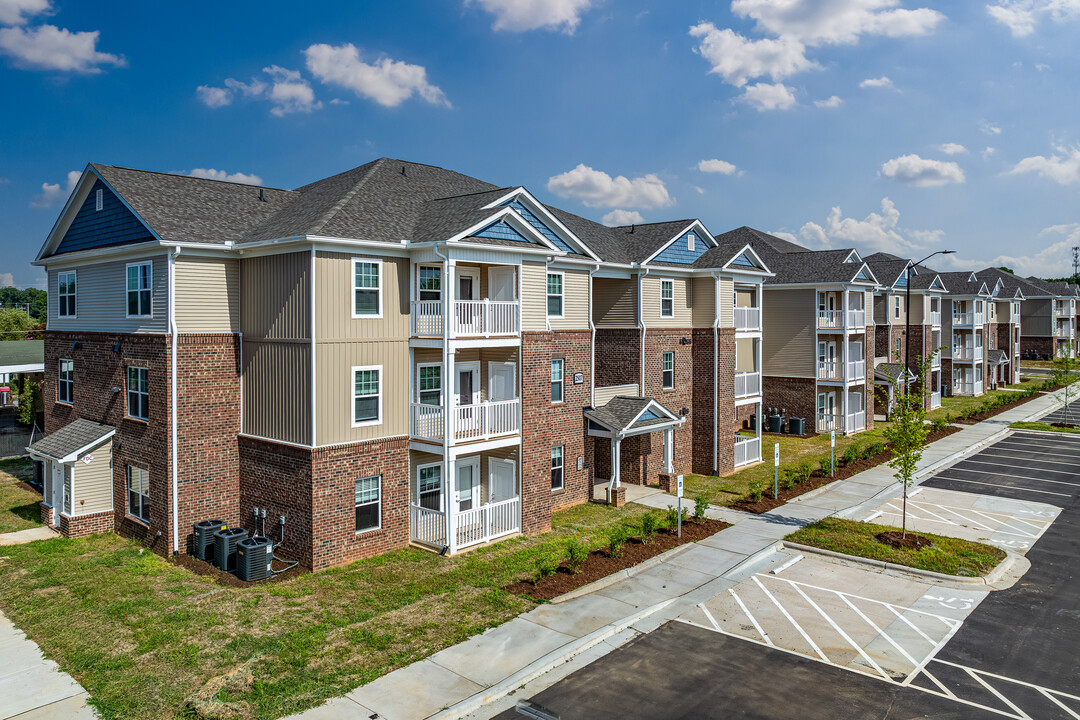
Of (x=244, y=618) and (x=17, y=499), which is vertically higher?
(x=17, y=499)

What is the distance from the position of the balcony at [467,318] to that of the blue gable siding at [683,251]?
29.1 ft

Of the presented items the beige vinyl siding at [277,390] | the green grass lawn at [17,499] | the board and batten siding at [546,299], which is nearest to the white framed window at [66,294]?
the green grass lawn at [17,499]

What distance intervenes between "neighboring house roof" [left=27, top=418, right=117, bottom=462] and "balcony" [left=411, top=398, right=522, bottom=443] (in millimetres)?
9111

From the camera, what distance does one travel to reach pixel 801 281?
115 ft

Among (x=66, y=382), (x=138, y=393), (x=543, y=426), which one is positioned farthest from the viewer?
(x=66, y=382)

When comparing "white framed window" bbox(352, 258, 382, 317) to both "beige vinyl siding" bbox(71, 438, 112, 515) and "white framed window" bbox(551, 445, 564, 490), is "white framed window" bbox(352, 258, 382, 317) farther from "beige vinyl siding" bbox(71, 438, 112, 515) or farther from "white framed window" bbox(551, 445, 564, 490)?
"beige vinyl siding" bbox(71, 438, 112, 515)

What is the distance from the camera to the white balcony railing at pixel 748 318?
28703mm

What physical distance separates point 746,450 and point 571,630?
1756cm

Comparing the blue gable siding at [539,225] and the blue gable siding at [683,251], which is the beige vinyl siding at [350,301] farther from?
the blue gable siding at [683,251]

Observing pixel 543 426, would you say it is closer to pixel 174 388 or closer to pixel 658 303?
pixel 658 303

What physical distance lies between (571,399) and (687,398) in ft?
21.7

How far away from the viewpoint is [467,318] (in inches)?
706

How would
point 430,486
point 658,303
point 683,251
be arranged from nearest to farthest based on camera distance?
1. point 430,486
2. point 658,303
3. point 683,251

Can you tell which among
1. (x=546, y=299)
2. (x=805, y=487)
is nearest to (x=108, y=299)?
(x=546, y=299)
